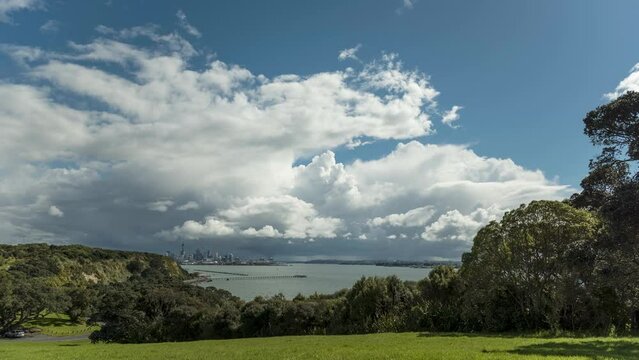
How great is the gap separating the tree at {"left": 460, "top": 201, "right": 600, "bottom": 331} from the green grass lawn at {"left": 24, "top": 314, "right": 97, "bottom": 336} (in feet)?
Answer: 277

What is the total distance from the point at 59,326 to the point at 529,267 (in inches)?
4139

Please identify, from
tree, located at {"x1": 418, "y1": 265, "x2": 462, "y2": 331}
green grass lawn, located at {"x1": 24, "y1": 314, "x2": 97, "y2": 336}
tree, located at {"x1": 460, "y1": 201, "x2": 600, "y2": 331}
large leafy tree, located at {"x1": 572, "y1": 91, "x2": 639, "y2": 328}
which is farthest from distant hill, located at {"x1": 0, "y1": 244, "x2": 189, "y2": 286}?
large leafy tree, located at {"x1": 572, "y1": 91, "x2": 639, "y2": 328}

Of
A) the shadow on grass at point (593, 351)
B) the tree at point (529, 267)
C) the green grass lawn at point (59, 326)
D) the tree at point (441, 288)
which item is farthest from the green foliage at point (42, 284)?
the shadow on grass at point (593, 351)

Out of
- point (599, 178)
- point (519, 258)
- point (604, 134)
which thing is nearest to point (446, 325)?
point (519, 258)

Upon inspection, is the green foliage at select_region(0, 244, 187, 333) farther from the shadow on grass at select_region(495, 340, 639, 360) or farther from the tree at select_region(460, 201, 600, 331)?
the shadow on grass at select_region(495, 340, 639, 360)

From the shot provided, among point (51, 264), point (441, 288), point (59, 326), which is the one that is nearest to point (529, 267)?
point (441, 288)

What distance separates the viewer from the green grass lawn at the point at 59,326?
9250 cm

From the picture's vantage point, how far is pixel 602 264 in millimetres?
27203

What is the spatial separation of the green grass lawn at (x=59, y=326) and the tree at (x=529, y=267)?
84.4m

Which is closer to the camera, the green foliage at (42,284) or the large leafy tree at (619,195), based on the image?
the large leafy tree at (619,195)

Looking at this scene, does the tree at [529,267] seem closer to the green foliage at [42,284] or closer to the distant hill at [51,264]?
the green foliage at [42,284]

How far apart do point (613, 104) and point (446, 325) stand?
2283cm

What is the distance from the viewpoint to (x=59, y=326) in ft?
340

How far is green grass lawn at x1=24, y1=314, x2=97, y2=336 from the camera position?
92.5 meters
